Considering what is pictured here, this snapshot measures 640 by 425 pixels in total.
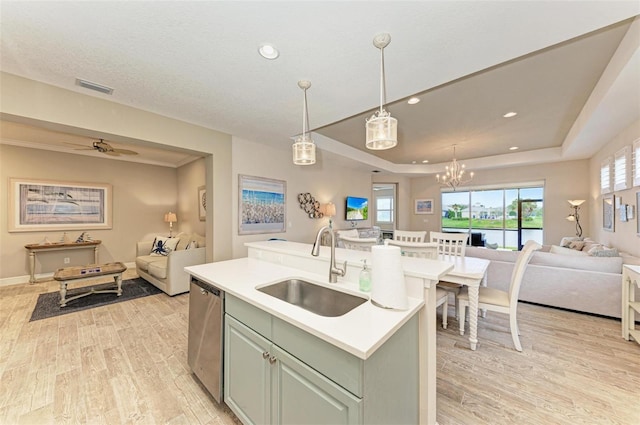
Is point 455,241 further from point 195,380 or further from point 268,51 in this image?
point 195,380

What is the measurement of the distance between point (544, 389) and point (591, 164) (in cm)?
588

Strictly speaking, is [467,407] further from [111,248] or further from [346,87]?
[111,248]

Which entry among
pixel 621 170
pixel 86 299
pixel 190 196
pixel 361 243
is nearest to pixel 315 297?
pixel 361 243

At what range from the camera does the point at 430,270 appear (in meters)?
1.42

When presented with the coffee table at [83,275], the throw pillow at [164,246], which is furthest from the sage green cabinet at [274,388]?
the throw pillow at [164,246]

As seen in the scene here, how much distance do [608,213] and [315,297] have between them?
18.5 feet

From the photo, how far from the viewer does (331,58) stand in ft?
6.71

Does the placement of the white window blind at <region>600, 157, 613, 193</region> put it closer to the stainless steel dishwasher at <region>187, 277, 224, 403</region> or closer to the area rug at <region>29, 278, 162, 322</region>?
the stainless steel dishwasher at <region>187, 277, 224, 403</region>

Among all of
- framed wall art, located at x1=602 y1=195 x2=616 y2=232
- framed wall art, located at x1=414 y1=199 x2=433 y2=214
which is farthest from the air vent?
framed wall art, located at x1=414 y1=199 x2=433 y2=214

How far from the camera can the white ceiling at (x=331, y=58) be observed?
1.56 meters

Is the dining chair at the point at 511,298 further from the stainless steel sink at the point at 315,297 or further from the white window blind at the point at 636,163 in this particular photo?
the white window blind at the point at 636,163

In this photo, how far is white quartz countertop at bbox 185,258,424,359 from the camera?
3.25 ft

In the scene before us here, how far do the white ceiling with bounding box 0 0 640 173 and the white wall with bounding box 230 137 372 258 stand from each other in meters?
0.66

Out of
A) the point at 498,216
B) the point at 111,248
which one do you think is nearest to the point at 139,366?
the point at 111,248
